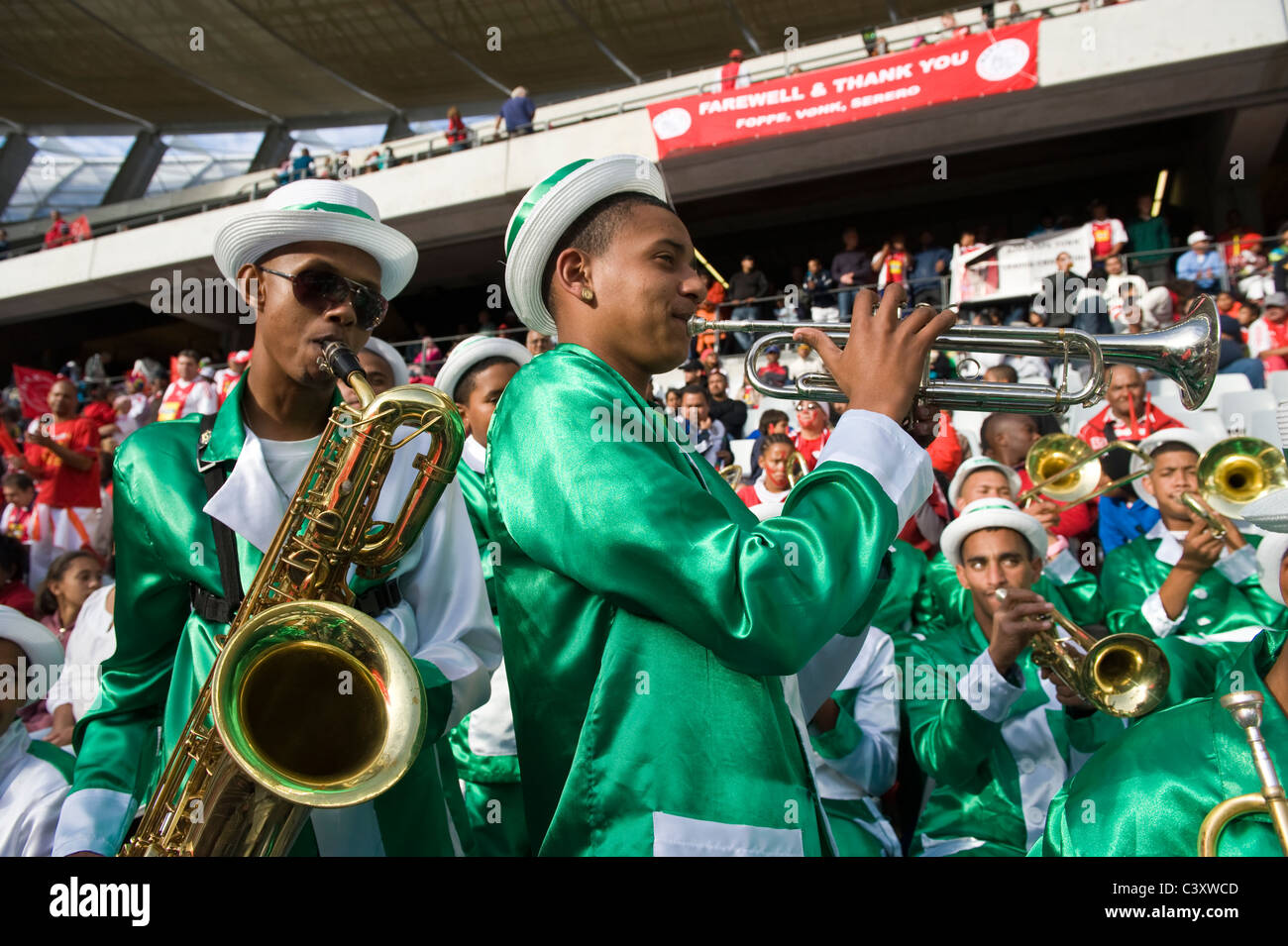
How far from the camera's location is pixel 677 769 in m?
1.70

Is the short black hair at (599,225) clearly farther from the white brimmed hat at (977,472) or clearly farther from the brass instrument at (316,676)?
the white brimmed hat at (977,472)

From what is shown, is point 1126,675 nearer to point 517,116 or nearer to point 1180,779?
point 1180,779

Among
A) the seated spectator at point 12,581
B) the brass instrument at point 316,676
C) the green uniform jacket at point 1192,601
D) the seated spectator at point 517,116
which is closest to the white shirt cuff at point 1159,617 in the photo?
the green uniform jacket at point 1192,601

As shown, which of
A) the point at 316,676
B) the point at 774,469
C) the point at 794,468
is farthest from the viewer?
the point at 774,469

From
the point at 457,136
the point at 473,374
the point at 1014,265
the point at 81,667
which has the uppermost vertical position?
the point at 457,136

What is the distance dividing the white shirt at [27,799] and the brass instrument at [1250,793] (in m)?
3.26

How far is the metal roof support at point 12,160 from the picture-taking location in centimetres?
3119

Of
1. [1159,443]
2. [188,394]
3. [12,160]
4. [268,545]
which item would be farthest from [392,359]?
[12,160]

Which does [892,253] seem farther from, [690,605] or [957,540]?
[690,605]

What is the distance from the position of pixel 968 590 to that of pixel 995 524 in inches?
23.5

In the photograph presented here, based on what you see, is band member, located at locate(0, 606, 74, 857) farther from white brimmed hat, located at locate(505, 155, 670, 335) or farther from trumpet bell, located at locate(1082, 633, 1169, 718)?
trumpet bell, located at locate(1082, 633, 1169, 718)

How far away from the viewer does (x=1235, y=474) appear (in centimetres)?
523

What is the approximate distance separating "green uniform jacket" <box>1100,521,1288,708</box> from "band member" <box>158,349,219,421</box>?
31.3ft
